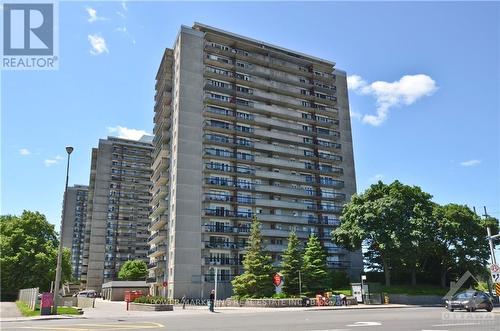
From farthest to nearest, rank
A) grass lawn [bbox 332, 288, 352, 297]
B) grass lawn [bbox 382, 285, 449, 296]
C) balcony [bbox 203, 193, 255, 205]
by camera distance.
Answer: balcony [bbox 203, 193, 255, 205]
grass lawn [bbox 332, 288, 352, 297]
grass lawn [bbox 382, 285, 449, 296]

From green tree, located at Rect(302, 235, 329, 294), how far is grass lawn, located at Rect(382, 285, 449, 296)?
8.16 m

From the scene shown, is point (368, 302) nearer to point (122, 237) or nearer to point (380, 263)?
point (380, 263)

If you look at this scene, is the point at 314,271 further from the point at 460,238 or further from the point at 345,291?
the point at 460,238

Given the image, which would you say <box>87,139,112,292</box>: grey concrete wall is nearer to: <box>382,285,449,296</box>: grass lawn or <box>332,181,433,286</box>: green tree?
<box>332,181,433,286</box>: green tree

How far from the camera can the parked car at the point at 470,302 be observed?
2673cm

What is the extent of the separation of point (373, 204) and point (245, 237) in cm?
2142

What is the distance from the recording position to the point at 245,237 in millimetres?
64812

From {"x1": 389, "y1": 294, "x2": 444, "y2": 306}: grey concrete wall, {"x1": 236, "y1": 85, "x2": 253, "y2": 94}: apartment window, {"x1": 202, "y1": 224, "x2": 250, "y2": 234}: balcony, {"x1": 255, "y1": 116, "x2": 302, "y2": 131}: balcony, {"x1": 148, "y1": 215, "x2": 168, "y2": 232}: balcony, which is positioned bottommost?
{"x1": 389, "y1": 294, "x2": 444, "y2": 306}: grey concrete wall

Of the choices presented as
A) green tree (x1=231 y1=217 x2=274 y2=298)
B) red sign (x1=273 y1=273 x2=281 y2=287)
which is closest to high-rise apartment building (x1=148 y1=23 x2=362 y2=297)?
green tree (x1=231 y1=217 x2=274 y2=298)

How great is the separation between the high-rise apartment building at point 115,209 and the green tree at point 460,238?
3343 inches

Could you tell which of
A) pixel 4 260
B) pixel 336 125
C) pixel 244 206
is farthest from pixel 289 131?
pixel 4 260

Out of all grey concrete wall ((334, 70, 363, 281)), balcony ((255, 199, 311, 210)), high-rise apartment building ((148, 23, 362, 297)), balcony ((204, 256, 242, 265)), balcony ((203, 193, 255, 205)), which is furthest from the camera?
grey concrete wall ((334, 70, 363, 281))

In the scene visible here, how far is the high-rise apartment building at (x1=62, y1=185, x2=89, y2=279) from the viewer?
16225 cm

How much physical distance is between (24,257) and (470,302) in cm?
5602
